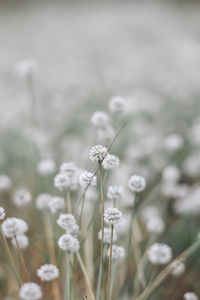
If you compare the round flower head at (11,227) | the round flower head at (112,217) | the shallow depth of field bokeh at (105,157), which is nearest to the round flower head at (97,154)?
the shallow depth of field bokeh at (105,157)

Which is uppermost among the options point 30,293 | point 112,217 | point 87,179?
point 87,179

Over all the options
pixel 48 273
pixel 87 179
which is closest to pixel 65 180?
pixel 87 179

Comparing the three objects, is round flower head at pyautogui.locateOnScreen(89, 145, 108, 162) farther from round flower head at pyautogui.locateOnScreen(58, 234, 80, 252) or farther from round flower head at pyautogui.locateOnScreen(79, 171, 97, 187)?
round flower head at pyautogui.locateOnScreen(58, 234, 80, 252)

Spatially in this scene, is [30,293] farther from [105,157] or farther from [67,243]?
[105,157]

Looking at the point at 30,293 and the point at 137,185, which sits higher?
the point at 137,185

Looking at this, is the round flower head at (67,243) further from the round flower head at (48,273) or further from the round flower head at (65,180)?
the round flower head at (65,180)

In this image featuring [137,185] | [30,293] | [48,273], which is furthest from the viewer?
[137,185]

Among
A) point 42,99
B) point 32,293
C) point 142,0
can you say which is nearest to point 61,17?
point 142,0

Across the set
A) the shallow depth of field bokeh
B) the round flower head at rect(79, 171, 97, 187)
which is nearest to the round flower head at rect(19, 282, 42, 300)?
the shallow depth of field bokeh

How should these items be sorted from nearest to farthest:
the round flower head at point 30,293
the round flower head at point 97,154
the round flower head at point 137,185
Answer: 1. the round flower head at point 30,293
2. the round flower head at point 97,154
3. the round flower head at point 137,185
